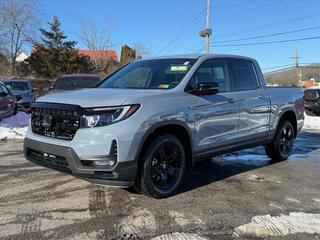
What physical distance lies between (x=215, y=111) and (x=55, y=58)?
48852mm

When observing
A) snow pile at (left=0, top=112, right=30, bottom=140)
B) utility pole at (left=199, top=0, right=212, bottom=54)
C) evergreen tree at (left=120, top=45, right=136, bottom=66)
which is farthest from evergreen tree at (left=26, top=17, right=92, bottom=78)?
snow pile at (left=0, top=112, right=30, bottom=140)

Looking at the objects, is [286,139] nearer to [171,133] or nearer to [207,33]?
[171,133]

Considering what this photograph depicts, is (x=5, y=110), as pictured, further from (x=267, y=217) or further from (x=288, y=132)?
(x=267, y=217)

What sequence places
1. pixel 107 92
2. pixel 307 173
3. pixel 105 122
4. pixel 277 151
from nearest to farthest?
pixel 105 122 → pixel 107 92 → pixel 307 173 → pixel 277 151

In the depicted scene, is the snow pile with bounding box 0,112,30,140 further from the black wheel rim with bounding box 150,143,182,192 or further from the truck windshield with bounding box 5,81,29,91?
the black wheel rim with bounding box 150,143,182,192

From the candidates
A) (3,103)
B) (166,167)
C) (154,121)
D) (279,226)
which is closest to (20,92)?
(3,103)

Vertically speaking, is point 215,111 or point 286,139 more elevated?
point 215,111

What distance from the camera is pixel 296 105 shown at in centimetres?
884

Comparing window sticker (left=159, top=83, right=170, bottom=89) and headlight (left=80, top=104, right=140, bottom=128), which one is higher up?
window sticker (left=159, top=83, right=170, bottom=89)

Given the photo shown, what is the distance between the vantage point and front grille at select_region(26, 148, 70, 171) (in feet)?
17.5

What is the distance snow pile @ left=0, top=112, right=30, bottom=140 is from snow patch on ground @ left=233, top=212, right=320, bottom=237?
763 cm

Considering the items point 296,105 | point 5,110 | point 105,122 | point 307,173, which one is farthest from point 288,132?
point 5,110

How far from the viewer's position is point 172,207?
551 cm

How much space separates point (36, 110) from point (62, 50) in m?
49.9
